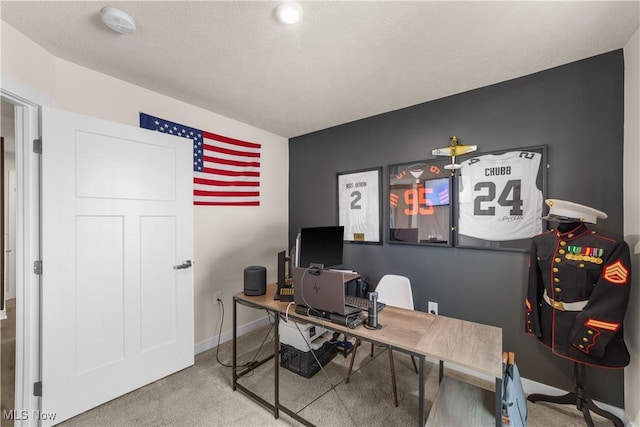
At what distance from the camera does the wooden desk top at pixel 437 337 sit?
4.20 feet

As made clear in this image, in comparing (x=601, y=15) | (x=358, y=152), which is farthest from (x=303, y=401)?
(x=601, y=15)

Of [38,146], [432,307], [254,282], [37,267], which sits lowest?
[432,307]

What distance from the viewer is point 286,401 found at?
2025 millimetres

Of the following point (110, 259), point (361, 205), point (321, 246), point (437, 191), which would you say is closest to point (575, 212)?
point (437, 191)

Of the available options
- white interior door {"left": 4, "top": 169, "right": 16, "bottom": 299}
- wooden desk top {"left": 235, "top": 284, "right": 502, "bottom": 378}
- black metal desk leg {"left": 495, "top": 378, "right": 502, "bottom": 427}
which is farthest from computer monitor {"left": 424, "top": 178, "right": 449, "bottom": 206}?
white interior door {"left": 4, "top": 169, "right": 16, "bottom": 299}

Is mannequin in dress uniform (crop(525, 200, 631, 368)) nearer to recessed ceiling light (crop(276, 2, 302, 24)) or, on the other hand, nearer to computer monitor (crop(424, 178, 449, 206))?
computer monitor (crop(424, 178, 449, 206))

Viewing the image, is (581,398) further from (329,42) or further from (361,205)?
(329,42)

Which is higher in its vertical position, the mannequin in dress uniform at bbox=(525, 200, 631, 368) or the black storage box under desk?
the mannequin in dress uniform at bbox=(525, 200, 631, 368)

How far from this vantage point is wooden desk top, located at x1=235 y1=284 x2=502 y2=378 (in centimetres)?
128

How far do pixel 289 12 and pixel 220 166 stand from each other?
187cm

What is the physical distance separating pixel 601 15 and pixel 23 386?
4154 mm

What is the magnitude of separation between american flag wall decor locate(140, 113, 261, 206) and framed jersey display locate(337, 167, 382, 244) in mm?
1088

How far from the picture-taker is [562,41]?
1708 mm

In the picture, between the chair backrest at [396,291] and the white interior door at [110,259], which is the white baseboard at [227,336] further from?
the chair backrest at [396,291]
